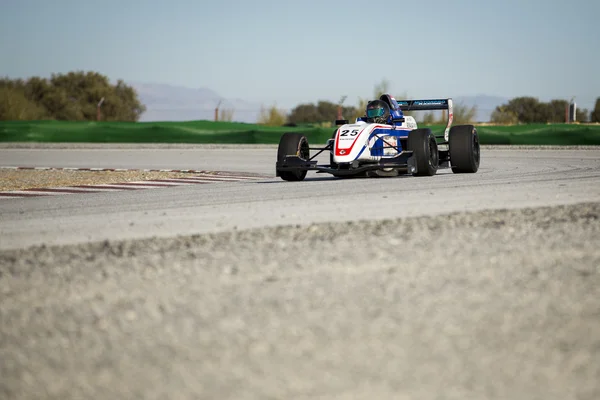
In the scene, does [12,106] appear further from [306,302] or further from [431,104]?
[306,302]

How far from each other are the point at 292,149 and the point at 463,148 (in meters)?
2.97

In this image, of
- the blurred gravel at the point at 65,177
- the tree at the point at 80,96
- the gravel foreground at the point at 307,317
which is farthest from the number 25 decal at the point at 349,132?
the tree at the point at 80,96

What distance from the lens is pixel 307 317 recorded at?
4.80m

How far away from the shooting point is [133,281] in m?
5.78

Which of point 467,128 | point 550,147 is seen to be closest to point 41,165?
point 467,128

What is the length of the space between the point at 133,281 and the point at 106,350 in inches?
59.0

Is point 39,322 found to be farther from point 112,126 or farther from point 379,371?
point 112,126

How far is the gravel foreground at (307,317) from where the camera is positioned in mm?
3811

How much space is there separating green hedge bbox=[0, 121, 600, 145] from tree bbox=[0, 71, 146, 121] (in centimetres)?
4093

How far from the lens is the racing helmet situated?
14.5m

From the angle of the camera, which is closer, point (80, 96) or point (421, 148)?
point (421, 148)

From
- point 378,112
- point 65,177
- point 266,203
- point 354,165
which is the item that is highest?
point 378,112

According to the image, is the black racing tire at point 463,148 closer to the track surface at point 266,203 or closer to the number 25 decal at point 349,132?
the track surface at point 266,203

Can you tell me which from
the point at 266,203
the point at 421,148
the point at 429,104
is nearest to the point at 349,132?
the point at 421,148
